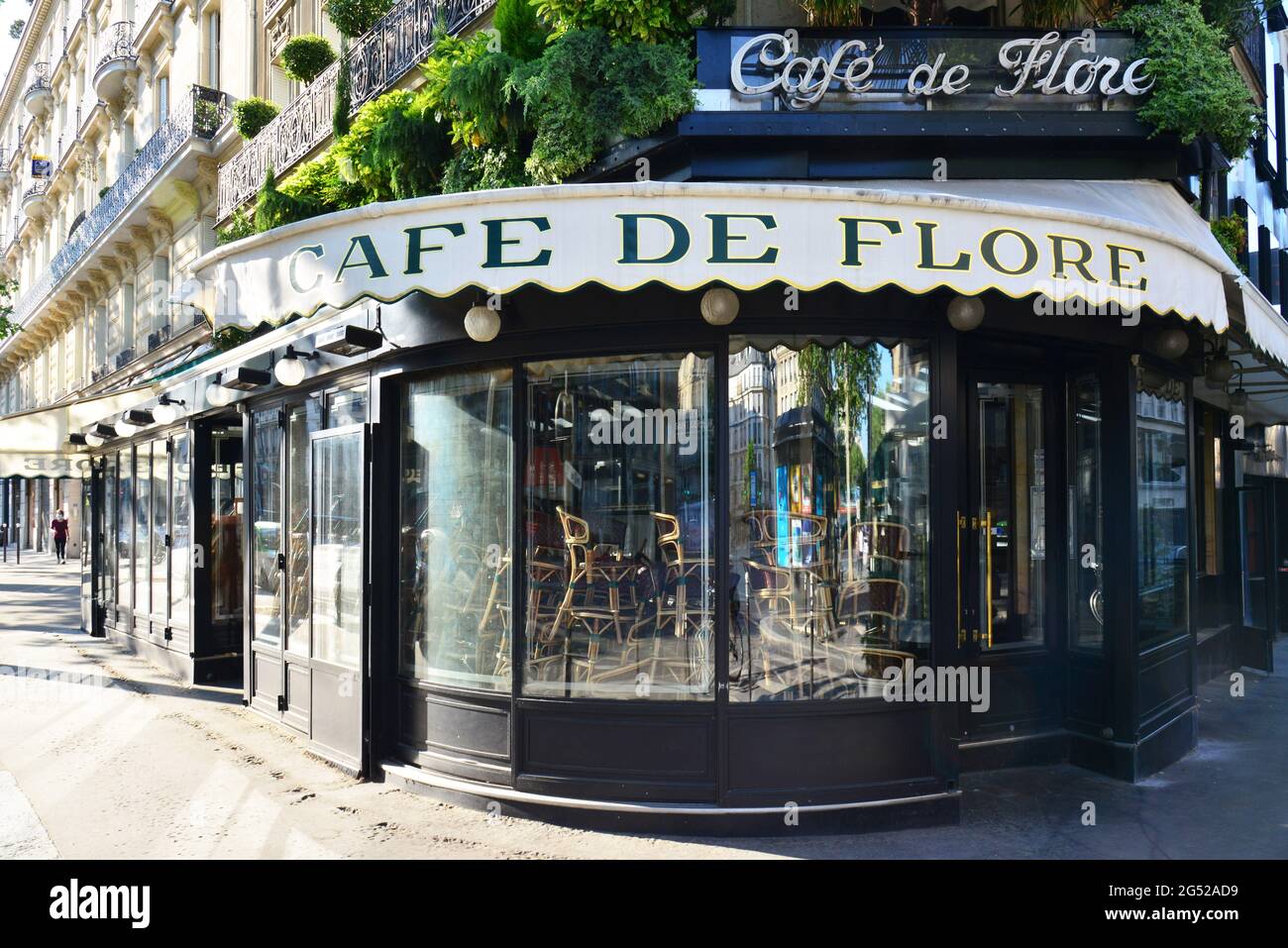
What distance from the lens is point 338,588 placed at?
7.61m

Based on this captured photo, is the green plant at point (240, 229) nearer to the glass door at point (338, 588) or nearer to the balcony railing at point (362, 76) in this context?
the balcony railing at point (362, 76)

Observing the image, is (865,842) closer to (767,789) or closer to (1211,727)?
(767,789)

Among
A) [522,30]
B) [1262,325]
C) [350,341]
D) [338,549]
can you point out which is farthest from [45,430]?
[1262,325]

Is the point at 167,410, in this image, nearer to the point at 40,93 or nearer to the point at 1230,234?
the point at 1230,234

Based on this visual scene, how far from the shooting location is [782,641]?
5.91m

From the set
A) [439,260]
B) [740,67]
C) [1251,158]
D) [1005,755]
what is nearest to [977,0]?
[740,67]

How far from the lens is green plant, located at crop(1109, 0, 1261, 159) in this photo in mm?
6719

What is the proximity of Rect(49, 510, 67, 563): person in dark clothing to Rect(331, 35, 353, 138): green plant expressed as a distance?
81.9ft

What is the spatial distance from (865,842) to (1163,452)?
416 centimetres

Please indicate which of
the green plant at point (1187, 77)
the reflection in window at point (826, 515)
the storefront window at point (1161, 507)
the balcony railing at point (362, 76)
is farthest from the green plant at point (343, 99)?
the storefront window at point (1161, 507)

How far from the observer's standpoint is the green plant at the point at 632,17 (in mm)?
7039

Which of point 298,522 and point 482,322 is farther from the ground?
point 482,322

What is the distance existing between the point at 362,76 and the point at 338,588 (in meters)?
7.15

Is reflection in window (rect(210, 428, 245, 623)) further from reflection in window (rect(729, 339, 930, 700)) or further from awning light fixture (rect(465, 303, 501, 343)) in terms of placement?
reflection in window (rect(729, 339, 930, 700))
